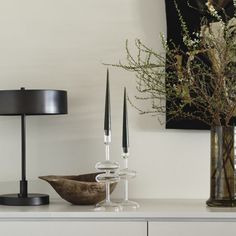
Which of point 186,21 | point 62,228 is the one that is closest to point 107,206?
point 62,228

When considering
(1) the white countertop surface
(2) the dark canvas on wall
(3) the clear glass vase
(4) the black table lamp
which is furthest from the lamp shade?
(3) the clear glass vase

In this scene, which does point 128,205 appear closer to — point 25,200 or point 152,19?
point 25,200

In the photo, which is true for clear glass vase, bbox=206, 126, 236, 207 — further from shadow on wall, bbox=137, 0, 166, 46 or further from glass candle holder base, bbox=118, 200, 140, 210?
shadow on wall, bbox=137, 0, 166, 46

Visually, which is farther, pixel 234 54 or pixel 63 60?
pixel 63 60

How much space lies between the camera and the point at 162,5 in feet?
8.52

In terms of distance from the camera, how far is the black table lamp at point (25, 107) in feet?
7.49

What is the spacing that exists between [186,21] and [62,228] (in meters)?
0.97

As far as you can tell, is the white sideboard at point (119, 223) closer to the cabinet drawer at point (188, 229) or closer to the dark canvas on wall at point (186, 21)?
the cabinet drawer at point (188, 229)

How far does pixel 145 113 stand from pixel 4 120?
1.85 feet

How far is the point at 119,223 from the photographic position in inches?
82.0

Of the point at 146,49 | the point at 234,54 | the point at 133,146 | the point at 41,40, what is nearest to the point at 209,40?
the point at 234,54

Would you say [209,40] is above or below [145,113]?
above

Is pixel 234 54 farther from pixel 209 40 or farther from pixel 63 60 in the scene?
pixel 63 60

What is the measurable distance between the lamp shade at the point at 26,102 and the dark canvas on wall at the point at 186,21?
50cm
